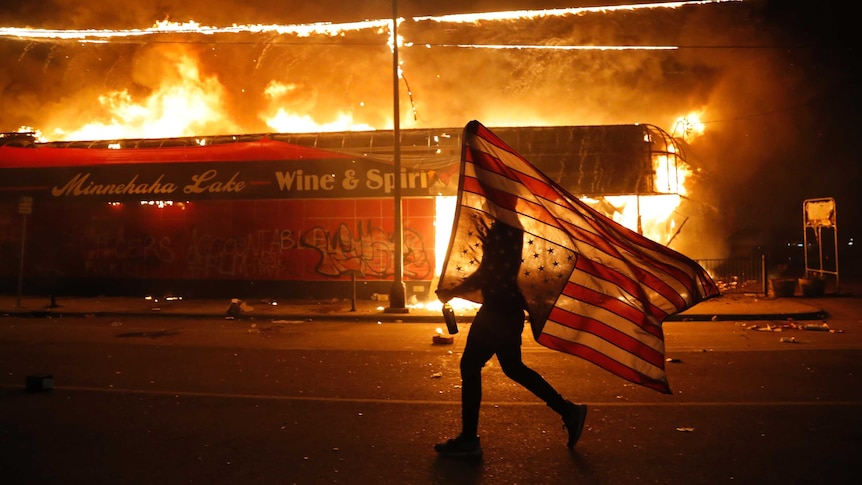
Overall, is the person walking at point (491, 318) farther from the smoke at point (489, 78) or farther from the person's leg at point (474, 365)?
the smoke at point (489, 78)

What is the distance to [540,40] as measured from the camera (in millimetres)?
24172

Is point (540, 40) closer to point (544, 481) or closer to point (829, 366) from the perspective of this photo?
point (829, 366)

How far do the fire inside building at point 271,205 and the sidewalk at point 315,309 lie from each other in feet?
3.39

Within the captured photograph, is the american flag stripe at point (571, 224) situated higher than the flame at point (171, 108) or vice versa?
the flame at point (171, 108)

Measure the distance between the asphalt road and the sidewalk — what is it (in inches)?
166

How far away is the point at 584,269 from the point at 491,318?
80cm

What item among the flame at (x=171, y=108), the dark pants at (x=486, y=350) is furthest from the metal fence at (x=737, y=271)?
the flame at (x=171, y=108)

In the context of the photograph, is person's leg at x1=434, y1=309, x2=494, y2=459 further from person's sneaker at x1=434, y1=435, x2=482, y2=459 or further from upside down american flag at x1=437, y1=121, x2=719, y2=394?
upside down american flag at x1=437, y1=121, x2=719, y2=394

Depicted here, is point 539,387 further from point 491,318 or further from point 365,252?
point 365,252

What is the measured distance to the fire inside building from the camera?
17766 mm

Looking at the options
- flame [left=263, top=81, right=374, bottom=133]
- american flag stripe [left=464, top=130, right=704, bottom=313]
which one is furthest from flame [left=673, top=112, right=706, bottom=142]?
american flag stripe [left=464, top=130, right=704, bottom=313]

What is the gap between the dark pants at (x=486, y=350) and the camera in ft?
15.2

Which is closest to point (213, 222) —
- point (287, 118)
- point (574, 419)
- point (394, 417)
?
point (287, 118)

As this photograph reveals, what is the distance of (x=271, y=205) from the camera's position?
60.3ft
